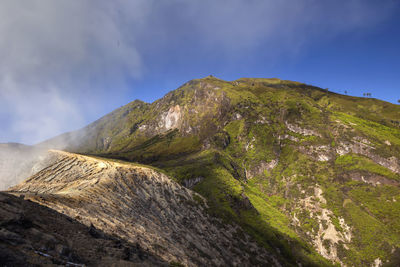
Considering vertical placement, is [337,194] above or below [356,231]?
above

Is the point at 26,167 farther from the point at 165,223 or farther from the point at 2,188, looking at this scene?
the point at 165,223

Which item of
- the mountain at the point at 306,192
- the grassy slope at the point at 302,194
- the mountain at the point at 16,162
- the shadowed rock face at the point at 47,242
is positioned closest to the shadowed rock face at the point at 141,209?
the mountain at the point at 306,192

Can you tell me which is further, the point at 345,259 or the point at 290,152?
the point at 290,152

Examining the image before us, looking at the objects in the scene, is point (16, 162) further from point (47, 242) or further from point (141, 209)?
point (47, 242)

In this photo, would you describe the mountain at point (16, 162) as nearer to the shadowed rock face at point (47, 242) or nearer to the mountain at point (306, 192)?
the mountain at point (306, 192)

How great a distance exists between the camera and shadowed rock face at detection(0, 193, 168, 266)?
36.0 ft

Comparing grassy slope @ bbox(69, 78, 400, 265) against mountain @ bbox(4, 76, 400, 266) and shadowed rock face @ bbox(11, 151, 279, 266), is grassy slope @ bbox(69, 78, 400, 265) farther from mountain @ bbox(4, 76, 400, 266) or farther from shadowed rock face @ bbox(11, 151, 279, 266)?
shadowed rock face @ bbox(11, 151, 279, 266)

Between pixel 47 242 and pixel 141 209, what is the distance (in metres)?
26.7

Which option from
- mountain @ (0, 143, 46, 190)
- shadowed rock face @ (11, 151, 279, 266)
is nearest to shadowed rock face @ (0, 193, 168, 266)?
shadowed rock face @ (11, 151, 279, 266)

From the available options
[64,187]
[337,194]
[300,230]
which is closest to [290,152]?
[337,194]

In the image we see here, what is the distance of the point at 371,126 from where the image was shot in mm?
181750

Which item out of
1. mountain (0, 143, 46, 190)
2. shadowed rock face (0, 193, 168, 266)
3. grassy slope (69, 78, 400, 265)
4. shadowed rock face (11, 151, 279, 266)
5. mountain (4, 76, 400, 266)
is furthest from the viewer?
grassy slope (69, 78, 400, 265)

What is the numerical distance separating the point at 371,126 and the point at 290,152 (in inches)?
3139

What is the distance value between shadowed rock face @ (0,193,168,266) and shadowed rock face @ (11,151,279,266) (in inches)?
194
